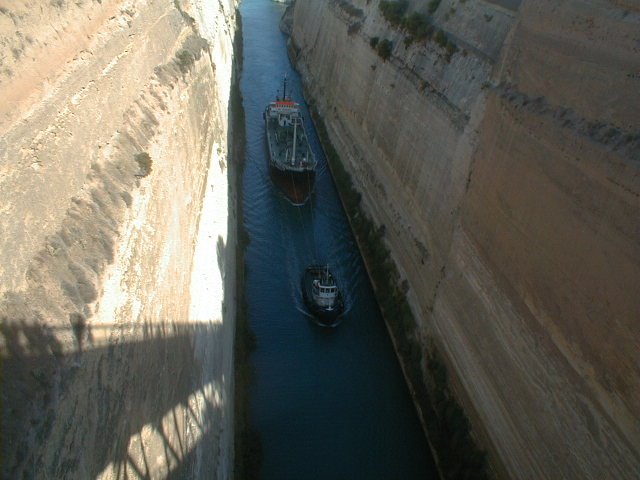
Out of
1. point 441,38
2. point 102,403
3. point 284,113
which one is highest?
point 441,38

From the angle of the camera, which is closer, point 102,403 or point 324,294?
point 102,403

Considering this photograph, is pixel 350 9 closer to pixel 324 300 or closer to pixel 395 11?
pixel 395 11

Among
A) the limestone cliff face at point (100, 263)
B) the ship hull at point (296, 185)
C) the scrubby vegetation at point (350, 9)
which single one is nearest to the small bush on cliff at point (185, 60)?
the limestone cliff face at point (100, 263)

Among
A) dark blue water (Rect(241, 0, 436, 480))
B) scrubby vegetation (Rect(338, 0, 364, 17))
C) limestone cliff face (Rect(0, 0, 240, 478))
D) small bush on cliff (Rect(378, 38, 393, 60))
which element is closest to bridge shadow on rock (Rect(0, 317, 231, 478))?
limestone cliff face (Rect(0, 0, 240, 478))

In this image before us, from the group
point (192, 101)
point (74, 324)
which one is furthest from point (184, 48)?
point (74, 324)

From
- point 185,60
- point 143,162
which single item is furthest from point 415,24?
point 143,162

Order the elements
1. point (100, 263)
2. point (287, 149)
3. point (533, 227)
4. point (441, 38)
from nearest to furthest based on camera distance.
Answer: point (100, 263)
point (533, 227)
point (441, 38)
point (287, 149)
